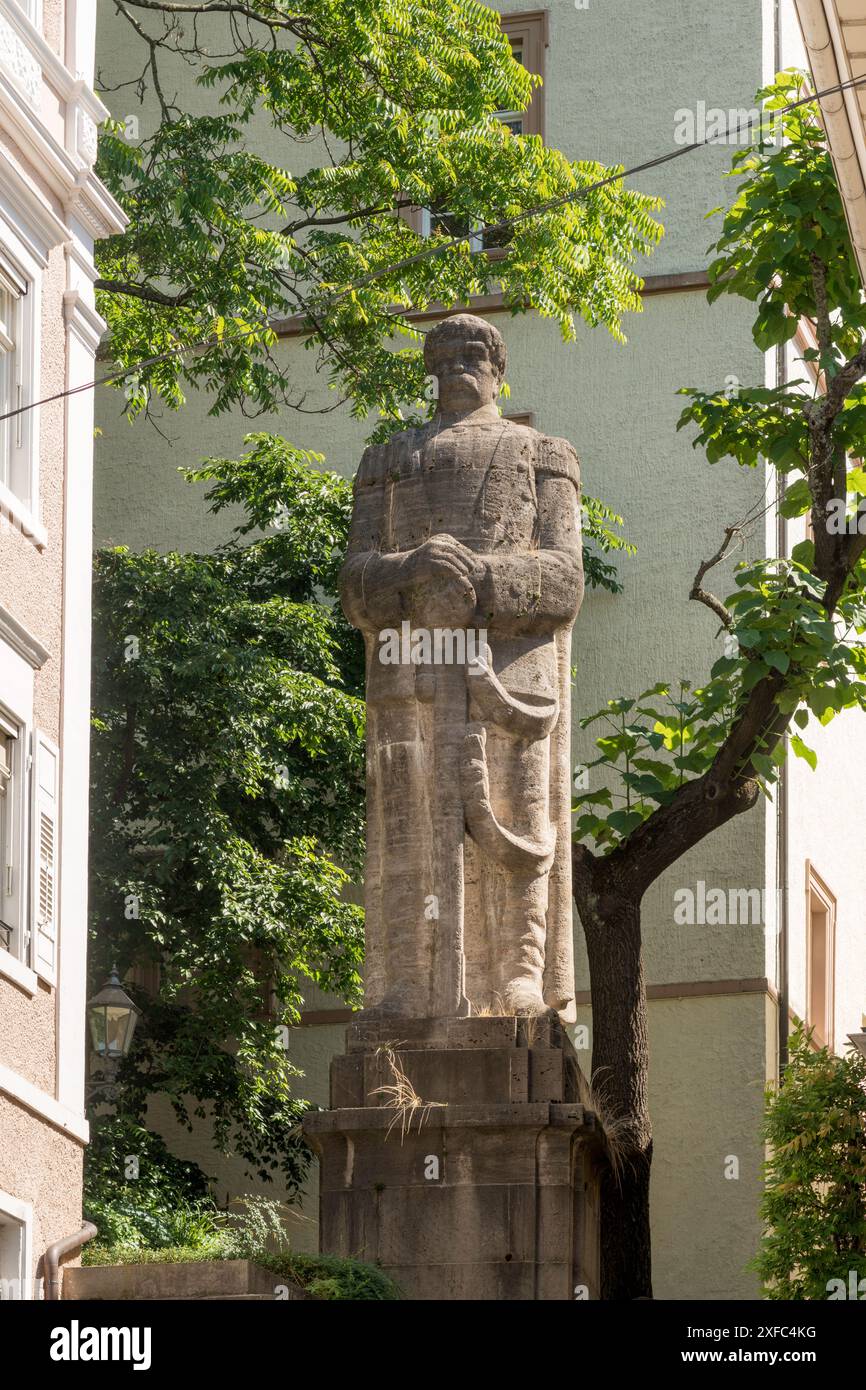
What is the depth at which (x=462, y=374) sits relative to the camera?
1831 cm

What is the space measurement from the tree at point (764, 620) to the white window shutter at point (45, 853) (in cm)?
462

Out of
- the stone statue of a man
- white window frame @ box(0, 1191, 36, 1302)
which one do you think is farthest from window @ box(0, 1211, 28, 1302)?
the stone statue of a man

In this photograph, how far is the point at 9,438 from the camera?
16688mm

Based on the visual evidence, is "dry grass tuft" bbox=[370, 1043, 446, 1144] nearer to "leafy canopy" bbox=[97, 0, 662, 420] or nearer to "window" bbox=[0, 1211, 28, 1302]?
"window" bbox=[0, 1211, 28, 1302]

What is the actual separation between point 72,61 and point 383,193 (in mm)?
5146

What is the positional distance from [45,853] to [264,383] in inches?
265

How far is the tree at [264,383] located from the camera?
72.0 feet

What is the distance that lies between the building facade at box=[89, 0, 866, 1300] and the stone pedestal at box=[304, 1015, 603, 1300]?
26.9 feet

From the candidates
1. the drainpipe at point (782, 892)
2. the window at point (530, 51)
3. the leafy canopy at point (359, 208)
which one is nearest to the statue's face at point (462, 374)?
the leafy canopy at point (359, 208)

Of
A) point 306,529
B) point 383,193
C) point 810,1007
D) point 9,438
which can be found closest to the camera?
point 9,438

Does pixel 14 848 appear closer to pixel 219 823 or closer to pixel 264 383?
pixel 219 823

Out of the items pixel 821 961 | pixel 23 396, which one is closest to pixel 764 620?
pixel 23 396

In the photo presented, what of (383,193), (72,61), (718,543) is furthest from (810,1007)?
(72,61)
